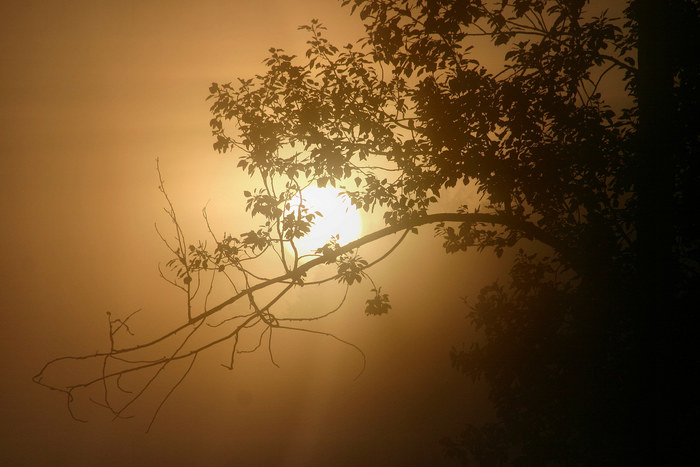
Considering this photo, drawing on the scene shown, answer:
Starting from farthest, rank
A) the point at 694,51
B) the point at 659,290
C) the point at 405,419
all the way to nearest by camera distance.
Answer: the point at 405,419, the point at 694,51, the point at 659,290

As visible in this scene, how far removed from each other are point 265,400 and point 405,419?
582 centimetres

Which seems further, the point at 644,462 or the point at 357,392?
the point at 357,392

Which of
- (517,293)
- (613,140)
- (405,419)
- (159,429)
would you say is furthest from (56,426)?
(613,140)

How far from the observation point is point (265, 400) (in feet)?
80.0

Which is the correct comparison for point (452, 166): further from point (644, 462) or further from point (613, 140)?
point (644, 462)

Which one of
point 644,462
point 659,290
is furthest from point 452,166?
point 644,462

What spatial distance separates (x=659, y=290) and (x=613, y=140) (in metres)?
1.96

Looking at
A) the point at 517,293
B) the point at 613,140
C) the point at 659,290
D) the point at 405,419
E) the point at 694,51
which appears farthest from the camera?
the point at 405,419

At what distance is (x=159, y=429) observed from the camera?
2441 cm

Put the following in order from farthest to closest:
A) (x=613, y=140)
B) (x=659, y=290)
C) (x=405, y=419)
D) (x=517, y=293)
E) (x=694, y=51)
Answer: (x=405, y=419) < (x=517, y=293) < (x=613, y=140) < (x=694, y=51) < (x=659, y=290)

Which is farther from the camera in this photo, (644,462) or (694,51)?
(694,51)

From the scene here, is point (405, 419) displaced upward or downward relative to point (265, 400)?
downward

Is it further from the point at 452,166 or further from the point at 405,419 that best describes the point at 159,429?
the point at 452,166

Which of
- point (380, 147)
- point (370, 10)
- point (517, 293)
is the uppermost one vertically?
point (370, 10)
